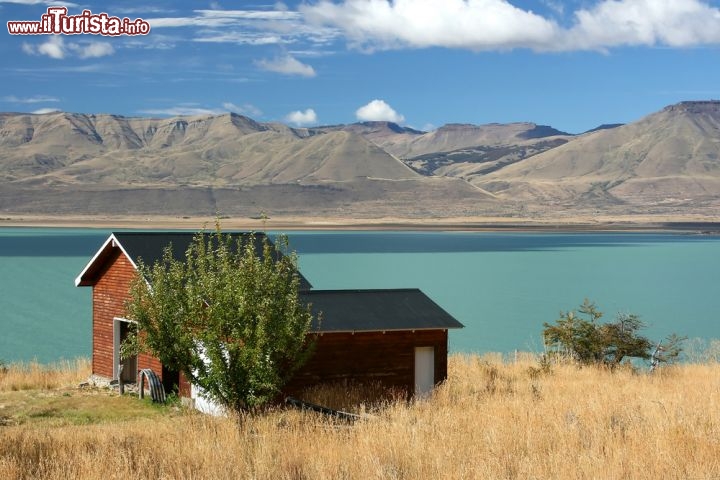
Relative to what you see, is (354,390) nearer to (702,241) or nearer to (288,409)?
(288,409)

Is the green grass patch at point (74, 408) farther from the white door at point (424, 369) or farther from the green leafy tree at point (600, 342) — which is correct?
the green leafy tree at point (600, 342)

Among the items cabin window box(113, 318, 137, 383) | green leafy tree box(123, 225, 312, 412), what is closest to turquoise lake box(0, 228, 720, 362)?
cabin window box(113, 318, 137, 383)

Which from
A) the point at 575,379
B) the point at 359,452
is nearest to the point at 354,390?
the point at 575,379

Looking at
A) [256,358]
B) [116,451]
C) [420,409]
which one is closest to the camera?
[116,451]

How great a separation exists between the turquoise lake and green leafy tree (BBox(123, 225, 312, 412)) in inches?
1059

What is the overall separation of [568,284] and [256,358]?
7907 cm

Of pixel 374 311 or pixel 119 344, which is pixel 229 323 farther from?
pixel 119 344

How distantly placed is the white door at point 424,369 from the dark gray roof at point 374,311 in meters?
0.83

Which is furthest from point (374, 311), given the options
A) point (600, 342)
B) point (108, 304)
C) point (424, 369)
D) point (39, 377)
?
point (39, 377)

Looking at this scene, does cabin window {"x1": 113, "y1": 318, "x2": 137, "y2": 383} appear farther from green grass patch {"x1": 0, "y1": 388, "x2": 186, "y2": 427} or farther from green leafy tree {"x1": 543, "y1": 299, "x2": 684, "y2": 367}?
green leafy tree {"x1": 543, "y1": 299, "x2": 684, "y2": 367}

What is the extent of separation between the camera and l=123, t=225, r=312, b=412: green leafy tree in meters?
19.2

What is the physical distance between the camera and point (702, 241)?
194875 millimetres

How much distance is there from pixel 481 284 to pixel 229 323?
76848 millimetres

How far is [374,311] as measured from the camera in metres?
25.7
